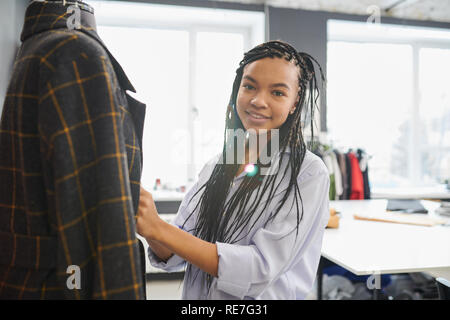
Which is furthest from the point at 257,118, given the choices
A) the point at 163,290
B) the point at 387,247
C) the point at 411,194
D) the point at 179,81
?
the point at 411,194

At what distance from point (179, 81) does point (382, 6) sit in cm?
223

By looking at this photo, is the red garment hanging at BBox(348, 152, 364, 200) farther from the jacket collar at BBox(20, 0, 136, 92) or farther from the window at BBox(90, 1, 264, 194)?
the jacket collar at BBox(20, 0, 136, 92)

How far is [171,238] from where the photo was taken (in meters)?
0.77

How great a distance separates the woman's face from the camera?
912 mm

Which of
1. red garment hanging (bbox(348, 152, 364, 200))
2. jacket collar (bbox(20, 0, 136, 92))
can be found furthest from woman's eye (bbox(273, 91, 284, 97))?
red garment hanging (bbox(348, 152, 364, 200))

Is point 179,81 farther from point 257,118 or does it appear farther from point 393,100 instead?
point 257,118

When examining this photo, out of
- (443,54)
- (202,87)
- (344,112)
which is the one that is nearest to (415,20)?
(443,54)

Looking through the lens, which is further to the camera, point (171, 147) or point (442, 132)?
point (442, 132)

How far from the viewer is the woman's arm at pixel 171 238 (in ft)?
2.45

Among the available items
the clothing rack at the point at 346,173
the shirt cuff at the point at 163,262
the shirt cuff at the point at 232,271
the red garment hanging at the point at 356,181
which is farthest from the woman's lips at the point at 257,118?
the red garment hanging at the point at 356,181

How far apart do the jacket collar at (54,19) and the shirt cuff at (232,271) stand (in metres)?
0.47

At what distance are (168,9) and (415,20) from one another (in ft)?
8.74

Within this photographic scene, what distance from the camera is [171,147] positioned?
3.53 m

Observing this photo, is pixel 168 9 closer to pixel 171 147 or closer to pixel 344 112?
pixel 171 147
